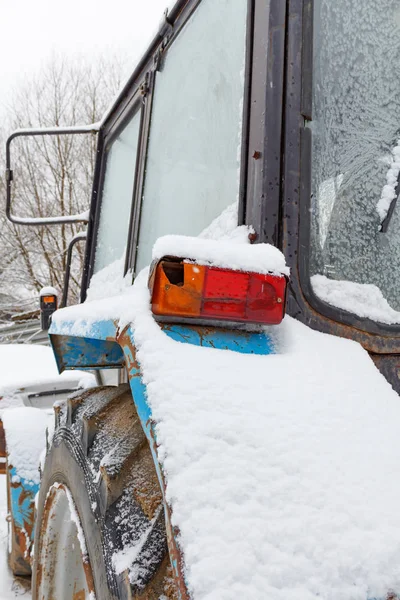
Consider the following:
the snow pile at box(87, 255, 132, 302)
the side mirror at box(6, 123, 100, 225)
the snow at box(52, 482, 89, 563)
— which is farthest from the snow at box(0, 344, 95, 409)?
the snow at box(52, 482, 89, 563)

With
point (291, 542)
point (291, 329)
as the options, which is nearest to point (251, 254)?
point (291, 329)

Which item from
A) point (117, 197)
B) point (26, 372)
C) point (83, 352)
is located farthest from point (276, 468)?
point (26, 372)

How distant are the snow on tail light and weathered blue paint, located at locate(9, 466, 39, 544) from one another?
128 centimetres

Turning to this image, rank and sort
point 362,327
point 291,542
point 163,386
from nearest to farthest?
1. point 291,542
2. point 163,386
3. point 362,327

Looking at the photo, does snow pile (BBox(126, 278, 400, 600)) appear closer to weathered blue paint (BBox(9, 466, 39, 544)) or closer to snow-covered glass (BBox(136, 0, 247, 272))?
snow-covered glass (BBox(136, 0, 247, 272))

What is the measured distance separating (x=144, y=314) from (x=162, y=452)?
26cm

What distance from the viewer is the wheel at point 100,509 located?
0.70 m

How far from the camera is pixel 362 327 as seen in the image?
1.02 metres

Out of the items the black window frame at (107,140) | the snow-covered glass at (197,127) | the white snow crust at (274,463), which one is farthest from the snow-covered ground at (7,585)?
the white snow crust at (274,463)

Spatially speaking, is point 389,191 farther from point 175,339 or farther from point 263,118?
point 175,339

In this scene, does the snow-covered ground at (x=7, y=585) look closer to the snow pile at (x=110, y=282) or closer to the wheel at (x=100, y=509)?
the wheel at (x=100, y=509)

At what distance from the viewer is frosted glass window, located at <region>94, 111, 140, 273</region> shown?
2158 millimetres

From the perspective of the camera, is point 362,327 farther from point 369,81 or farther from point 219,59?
point 219,59

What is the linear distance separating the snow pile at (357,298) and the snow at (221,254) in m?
0.20
